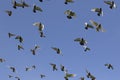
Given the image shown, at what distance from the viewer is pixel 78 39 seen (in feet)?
235

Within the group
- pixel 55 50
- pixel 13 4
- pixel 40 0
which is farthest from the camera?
pixel 55 50

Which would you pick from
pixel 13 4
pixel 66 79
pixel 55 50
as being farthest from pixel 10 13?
pixel 66 79

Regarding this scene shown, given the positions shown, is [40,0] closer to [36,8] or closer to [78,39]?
[36,8]

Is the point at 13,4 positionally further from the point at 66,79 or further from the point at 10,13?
the point at 66,79

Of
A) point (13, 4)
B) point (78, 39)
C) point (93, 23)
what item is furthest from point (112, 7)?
point (13, 4)

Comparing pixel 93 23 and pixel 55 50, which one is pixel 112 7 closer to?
pixel 93 23

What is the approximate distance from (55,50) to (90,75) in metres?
8.06

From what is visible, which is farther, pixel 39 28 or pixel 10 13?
pixel 10 13

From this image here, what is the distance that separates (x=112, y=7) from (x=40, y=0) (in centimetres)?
994

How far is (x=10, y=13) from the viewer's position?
236 ft

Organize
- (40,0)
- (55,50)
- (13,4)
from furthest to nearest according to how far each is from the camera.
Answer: (55,50) → (13,4) → (40,0)

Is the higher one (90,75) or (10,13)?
(10,13)

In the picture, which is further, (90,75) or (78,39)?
(90,75)

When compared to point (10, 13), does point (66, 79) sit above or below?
below
